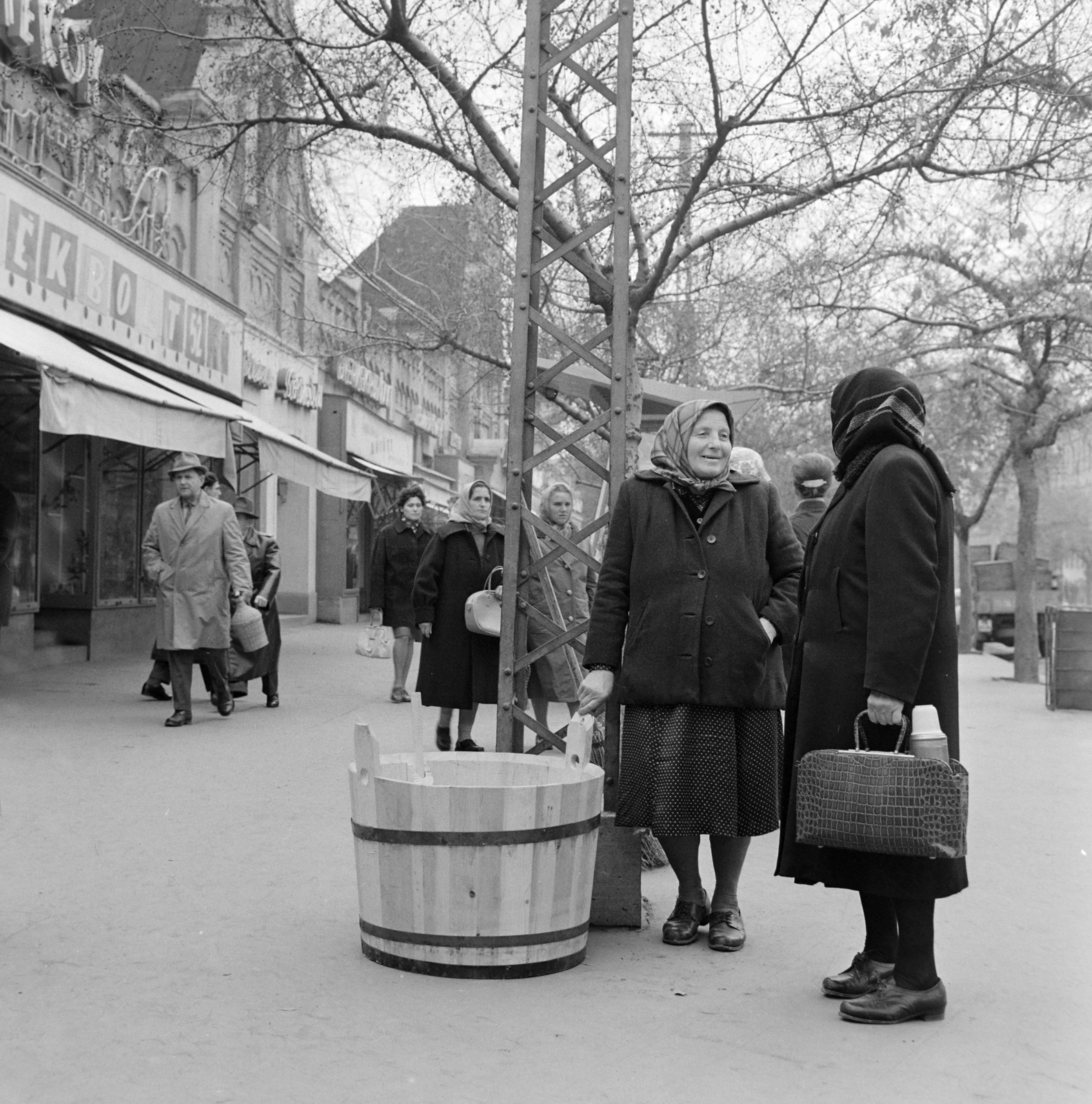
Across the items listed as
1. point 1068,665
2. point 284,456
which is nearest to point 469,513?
point 284,456

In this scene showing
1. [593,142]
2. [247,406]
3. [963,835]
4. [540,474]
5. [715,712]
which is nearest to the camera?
[963,835]

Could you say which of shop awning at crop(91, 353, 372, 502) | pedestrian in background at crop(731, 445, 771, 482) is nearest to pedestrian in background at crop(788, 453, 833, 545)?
pedestrian in background at crop(731, 445, 771, 482)

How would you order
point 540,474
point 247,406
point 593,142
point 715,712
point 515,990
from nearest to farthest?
point 515,990 < point 715,712 < point 593,142 < point 247,406 < point 540,474

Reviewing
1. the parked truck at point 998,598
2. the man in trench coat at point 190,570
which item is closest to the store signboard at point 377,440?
the parked truck at point 998,598

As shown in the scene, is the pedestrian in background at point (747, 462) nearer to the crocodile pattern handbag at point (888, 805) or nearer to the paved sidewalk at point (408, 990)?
the paved sidewalk at point (408, 990)

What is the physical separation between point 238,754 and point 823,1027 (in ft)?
19.6

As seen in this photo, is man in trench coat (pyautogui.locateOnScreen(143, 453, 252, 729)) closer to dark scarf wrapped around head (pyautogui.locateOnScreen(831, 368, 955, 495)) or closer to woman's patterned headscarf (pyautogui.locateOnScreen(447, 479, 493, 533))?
woman's patterned headscarf (pyautogui.locateOnScreen(447, 479, 493, 533))

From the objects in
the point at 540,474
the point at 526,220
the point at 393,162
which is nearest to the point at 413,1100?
the point at 526,220

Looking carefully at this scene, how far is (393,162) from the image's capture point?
1152 cm

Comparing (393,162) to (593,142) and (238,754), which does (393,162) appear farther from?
(238,754)

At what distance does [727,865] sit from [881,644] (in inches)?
50.3

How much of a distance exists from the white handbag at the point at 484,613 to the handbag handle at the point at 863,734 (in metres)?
3.94

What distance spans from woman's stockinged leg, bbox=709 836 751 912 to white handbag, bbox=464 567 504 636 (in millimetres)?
3071

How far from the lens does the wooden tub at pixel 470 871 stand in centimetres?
438
